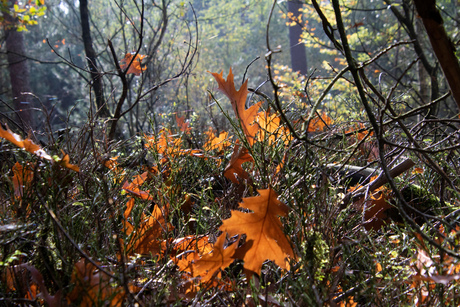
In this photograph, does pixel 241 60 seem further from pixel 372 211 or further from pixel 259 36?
pixel 372 211

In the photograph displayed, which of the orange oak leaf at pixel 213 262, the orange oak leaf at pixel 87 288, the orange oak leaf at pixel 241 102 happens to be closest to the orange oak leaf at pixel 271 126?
the orange oak leaf at pixel 241 102

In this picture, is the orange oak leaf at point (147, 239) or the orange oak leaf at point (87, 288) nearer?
the orange oak leaf at point (87, 288)

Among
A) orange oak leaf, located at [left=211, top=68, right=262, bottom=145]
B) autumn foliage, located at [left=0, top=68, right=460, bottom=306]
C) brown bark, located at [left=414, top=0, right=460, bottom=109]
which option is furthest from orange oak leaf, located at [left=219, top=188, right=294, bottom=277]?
brown bark, located at [left=414, top=0, right=460, bottom=109]

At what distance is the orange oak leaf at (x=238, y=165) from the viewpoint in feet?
4.78

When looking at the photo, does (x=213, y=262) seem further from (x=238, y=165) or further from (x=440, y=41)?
(x=440, y=41)

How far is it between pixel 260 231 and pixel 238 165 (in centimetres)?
50

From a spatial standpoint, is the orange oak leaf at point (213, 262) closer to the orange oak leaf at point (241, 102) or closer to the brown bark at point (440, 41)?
the orange oak leaf at point (241, 102)

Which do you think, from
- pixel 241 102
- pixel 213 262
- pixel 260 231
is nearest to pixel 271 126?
pixel 241 102

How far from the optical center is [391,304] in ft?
2.95

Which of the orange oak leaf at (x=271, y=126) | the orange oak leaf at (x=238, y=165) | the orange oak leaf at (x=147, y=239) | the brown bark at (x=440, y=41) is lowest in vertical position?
the orange oak leaf at (x=147, y=239)

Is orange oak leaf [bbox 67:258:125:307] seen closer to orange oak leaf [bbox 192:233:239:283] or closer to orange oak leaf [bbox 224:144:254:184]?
orange oak leaf [bbox 192:233:239:283]

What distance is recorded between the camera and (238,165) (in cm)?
148

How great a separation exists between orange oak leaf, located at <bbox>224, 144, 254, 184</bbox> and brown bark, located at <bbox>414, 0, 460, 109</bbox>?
76 centimetres

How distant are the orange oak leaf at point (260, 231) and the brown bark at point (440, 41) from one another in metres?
0.57
